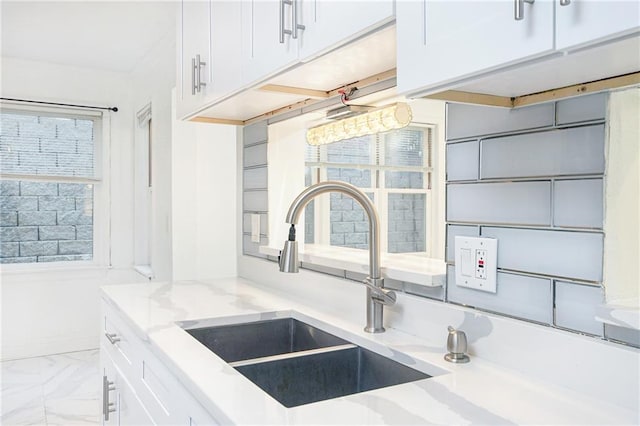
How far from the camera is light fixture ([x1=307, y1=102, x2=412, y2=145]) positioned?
1626 millimetres

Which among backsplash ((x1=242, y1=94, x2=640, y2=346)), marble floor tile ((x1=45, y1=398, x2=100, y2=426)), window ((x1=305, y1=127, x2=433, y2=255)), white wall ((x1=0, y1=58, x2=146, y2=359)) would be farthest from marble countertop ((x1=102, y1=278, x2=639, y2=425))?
white wall ((x1=0, y1=58, x2=146, y2=359))

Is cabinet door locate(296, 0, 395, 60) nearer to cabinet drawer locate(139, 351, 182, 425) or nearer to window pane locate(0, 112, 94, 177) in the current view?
cabinet drawer locate(139, 351, 182, 425)

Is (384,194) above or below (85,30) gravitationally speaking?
below

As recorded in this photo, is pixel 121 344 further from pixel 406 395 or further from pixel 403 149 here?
pixel 403 149

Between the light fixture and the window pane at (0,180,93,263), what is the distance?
3008mm

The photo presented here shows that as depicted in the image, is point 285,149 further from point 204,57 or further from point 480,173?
point 480,173

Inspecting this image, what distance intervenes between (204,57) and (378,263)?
105cm

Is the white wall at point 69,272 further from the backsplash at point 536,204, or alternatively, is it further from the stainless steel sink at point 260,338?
the backsplash at point 536,204

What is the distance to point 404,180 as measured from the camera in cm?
427

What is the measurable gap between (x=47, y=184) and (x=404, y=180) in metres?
2.88

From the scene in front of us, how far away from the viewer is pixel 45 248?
4309 millimetres

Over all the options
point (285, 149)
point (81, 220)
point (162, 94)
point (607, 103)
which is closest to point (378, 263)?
point (607, 103)

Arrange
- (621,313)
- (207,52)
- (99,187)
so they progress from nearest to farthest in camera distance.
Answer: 1. (621,313)
2. (207,52)
3. (99,187)

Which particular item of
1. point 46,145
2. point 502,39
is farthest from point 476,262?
point 46,145
